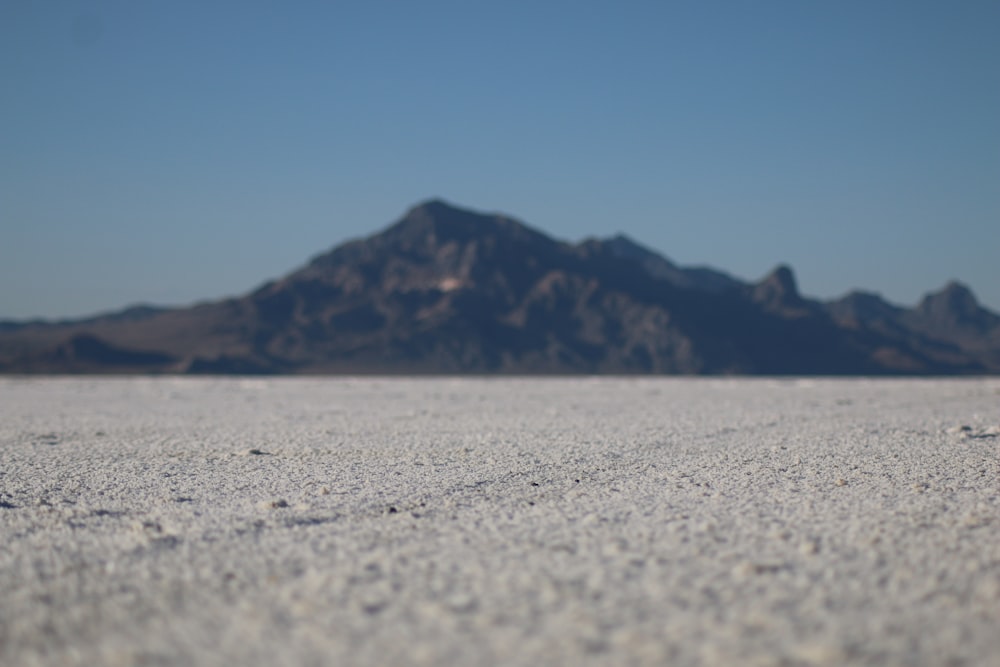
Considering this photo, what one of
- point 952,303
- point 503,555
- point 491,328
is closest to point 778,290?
point 491,328

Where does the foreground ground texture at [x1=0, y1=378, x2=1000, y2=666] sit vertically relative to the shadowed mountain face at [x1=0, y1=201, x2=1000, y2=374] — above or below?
below

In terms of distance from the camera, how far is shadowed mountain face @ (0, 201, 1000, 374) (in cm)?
11569

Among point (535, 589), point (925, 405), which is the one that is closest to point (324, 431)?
point (535, 589)

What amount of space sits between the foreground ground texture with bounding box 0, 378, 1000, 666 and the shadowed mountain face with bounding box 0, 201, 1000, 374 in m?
99.3

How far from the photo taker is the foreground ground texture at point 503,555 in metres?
5.01

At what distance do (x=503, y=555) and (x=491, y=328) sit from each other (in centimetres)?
12068

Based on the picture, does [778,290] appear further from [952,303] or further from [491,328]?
[952,303]

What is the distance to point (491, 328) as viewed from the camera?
12762 centimetres

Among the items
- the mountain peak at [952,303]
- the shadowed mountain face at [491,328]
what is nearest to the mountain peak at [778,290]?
the shadowed mountain face at [491,328]

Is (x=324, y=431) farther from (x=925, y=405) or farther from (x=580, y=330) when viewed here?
(x=580, y=330)

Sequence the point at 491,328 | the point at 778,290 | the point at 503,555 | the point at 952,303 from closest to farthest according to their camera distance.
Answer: the point at 503,555
the point at 491,328
the point at 778,290
the point at 952,303

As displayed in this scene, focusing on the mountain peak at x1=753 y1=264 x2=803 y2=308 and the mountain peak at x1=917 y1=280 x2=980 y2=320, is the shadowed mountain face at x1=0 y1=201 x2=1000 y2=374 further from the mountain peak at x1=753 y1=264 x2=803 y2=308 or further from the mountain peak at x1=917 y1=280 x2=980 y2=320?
the mountain peak at x1=917 y1=280 x2=980 y2=320

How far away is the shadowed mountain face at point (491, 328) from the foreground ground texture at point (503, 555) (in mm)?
99280

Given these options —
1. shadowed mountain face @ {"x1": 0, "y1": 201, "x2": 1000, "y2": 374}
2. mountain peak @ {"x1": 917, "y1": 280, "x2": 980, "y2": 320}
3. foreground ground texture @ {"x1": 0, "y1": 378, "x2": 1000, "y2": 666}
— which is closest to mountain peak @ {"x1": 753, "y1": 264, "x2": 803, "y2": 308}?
shadowed mountain face @ {"x1": 0, "y1": 201, "x2": 1000, "y2": 374}
